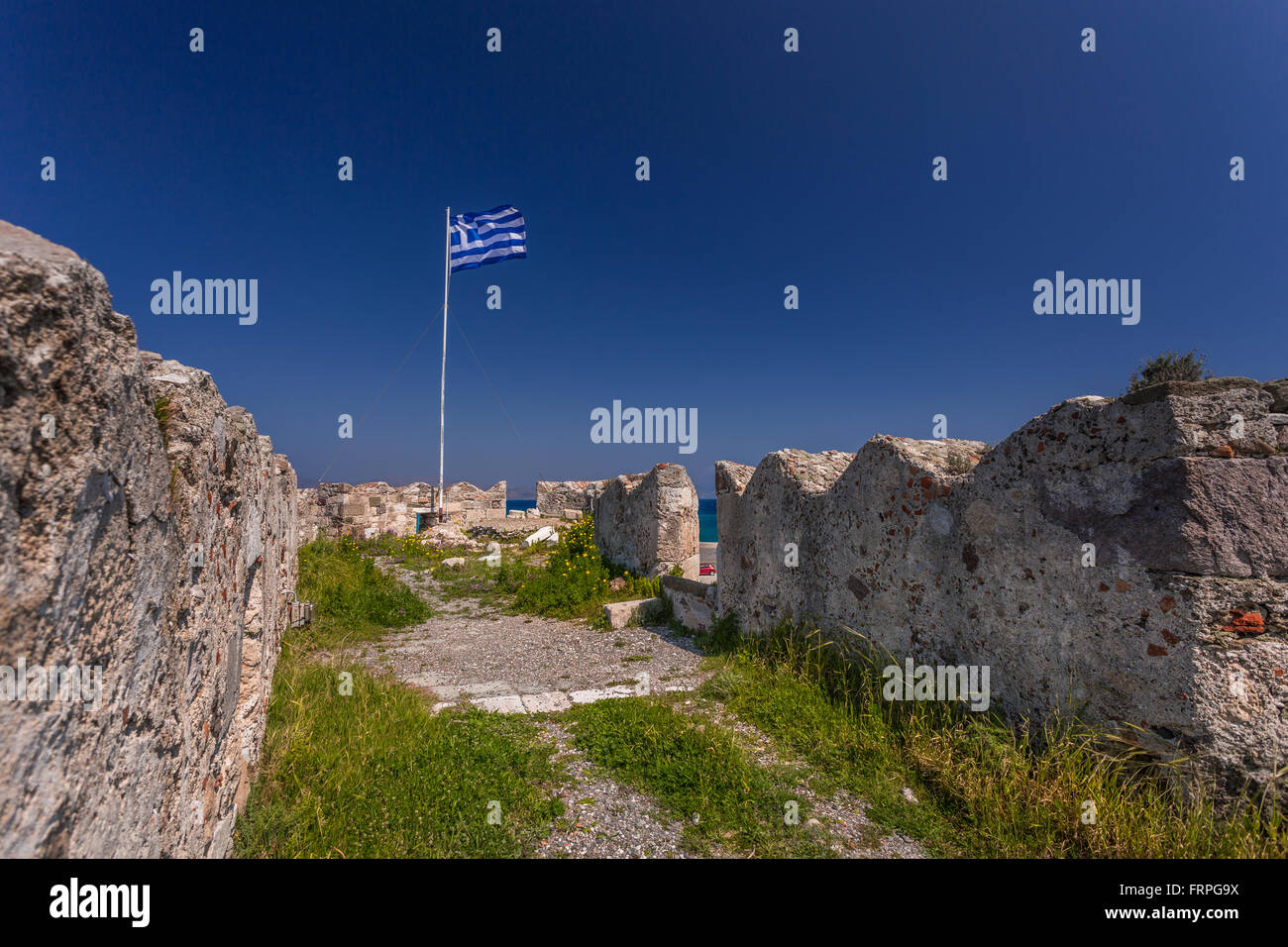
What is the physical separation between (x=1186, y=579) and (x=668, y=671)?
14.0 feet

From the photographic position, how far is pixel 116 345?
1588 millimetres

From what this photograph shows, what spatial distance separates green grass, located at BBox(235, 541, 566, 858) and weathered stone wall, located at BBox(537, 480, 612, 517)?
16.2 meters

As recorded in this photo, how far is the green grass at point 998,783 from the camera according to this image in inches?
106

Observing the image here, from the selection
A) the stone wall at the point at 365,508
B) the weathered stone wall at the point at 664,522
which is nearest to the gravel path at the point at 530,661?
the weathered stone wall at the point at 664,522

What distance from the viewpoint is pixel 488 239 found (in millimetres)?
18016

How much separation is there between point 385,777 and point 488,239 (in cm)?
1744

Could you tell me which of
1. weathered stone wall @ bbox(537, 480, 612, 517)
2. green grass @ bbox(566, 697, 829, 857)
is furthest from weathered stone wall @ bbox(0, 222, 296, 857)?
weathered stone wall @ bbox(537, 480, 612, 517)

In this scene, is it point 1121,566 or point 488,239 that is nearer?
point 1121,566

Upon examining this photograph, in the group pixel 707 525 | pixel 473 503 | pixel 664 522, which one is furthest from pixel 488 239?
pixel 707 525

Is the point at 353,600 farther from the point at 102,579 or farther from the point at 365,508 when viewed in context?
the point at 365,508

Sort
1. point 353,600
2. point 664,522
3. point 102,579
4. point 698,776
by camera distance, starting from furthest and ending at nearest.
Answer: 1. point 664,522
2. point 353,600
3. point 698,776
4. point 102,579

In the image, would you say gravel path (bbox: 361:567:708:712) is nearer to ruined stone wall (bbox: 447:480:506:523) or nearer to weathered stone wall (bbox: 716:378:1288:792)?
weathered stone wall (bbox: 716:378:1288:792)

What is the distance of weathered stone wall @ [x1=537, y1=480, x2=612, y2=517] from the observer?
2167 cm
